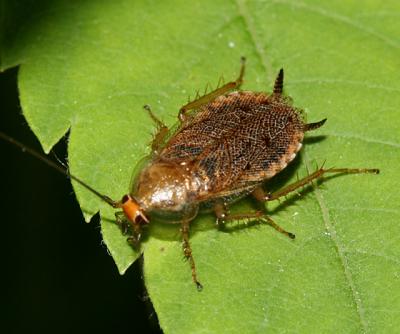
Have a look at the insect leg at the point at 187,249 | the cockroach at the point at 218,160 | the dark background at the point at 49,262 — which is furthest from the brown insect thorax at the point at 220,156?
the dark background at the point at 49,262

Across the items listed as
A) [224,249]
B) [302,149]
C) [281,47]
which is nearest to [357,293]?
[224,249]

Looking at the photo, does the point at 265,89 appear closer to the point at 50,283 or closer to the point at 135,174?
the point at 135,174

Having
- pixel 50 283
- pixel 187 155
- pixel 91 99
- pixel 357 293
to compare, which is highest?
pixel 91 99

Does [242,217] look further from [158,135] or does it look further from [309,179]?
[158,135]

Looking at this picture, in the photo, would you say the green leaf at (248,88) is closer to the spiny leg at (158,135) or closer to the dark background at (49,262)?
the spiny leg at (158,135)

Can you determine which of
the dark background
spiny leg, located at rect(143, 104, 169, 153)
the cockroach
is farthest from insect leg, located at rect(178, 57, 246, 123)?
the dark background

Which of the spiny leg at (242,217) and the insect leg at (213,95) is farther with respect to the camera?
the insect leg at (213,95)

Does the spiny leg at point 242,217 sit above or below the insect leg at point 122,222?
below

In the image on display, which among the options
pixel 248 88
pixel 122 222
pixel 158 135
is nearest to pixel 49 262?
pixel 122 222
